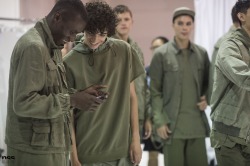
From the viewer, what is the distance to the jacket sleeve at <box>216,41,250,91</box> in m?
2.12

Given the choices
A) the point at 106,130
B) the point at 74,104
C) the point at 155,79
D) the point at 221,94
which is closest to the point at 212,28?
the point at 155,79

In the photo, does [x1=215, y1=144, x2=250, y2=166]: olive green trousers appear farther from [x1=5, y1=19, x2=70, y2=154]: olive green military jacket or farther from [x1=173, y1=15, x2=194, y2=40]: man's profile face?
[x1=173, y1=15, x2=194, y2=40]: man's profile face

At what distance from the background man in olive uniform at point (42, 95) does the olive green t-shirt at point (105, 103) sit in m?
0.32

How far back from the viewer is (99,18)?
2.16 m

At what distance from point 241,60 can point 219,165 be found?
0.61m

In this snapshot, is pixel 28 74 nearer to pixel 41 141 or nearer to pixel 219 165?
pixel 41 141

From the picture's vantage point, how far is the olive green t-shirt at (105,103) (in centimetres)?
219

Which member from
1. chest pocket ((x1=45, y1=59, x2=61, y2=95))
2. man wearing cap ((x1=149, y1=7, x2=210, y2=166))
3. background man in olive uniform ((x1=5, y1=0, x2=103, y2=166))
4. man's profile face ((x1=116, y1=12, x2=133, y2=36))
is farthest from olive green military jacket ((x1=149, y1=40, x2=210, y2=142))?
chest pocket ((x1=45, y1=59, x2=61, y2=95))

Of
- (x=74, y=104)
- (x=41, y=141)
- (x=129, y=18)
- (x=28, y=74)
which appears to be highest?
(x=129, y=18)

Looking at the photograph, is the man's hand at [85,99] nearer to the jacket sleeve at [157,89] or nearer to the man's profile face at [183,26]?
the jacket sleeve at [157,89]

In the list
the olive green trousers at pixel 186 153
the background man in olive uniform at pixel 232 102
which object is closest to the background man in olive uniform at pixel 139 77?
the olive green trousers at pixel 186 153

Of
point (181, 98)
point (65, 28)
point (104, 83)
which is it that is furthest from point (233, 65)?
point (181, 98)

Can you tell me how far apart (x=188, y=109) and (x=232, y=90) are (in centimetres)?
Result: 99

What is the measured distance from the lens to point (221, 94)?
2.35 meters
